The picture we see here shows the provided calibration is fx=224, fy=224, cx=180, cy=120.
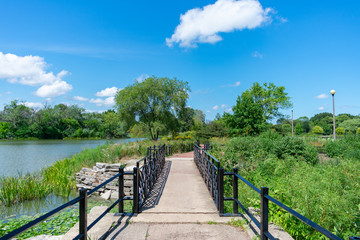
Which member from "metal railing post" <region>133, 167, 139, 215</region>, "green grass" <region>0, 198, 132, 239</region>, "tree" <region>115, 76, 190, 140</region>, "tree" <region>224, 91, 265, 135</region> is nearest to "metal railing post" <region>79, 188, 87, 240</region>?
"metal railing post" <region>133, 167, 139, 215</region>

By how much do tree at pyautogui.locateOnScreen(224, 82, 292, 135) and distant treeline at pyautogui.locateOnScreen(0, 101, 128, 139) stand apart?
25.6 metres

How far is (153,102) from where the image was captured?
32.1 meters

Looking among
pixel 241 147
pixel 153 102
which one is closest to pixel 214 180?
pixel 241 147

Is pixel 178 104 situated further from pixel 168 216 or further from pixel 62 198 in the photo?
pixel 168 216

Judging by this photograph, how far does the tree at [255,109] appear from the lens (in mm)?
34781

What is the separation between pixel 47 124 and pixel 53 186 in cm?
5708

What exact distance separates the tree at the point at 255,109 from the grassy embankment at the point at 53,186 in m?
21.9

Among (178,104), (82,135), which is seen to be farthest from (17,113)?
(178,104)

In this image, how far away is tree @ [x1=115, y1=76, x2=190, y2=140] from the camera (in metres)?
31.0

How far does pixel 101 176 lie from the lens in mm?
12078

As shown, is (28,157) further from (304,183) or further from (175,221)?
(304,183)

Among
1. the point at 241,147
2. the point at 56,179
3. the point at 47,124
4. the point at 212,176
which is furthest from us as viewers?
the point at 47,124

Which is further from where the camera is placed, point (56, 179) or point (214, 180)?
point (56, 179)

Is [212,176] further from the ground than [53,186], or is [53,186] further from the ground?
[212,176]
